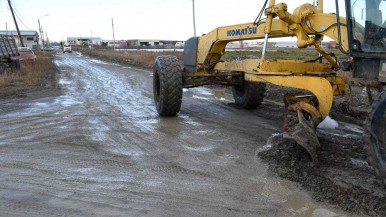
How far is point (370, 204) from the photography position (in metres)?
4.24

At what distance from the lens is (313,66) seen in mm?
6848

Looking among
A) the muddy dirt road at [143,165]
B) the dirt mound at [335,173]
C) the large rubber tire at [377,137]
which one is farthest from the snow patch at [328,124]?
the large rubber tire at [377,137]

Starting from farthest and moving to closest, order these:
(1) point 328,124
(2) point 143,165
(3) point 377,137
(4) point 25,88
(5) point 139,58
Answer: (5) point 139,58 < (4) point 25,88 < (1) point 328,124 < (2) point 143,165 < (3) point 377,137

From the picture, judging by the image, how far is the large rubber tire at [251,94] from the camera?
10.1 metres

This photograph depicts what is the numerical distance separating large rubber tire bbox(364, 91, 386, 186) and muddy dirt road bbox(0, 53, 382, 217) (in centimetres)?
68

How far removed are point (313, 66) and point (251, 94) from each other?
11.1 ft

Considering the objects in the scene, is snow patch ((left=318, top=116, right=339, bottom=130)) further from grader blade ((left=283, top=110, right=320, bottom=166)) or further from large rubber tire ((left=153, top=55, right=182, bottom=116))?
large rubber tire ((left=153, top=55, right=182, bottom=116))

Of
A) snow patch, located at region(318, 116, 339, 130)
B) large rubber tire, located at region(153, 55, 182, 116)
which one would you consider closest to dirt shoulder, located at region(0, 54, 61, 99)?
large rubber tire, located at region(153, 55, 182, 116)

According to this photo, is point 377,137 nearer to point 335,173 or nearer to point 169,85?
point 335,173

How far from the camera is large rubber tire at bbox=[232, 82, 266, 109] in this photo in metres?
10.1

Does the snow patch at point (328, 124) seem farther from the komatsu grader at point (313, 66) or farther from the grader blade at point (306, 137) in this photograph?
the grader blade at point (306, 137)

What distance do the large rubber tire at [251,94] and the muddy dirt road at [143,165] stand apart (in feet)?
0.80

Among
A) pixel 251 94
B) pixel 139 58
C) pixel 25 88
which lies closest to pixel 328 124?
pixel 251 94

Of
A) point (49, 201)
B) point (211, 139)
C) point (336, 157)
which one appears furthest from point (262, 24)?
point (49, 201)
